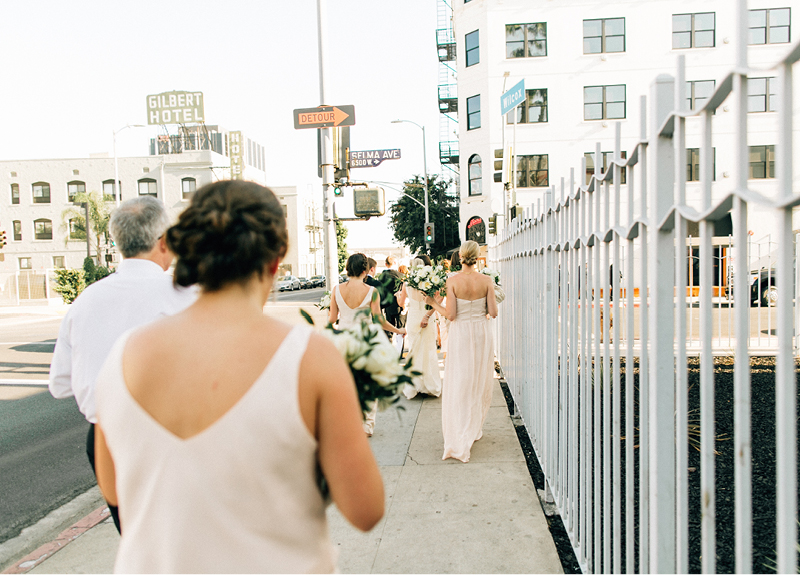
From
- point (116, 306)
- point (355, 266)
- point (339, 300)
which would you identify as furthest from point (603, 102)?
point (116, 306)

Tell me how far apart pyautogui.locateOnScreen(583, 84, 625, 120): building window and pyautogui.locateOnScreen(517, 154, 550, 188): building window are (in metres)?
2.81

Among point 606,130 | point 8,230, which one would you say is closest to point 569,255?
point 606,130

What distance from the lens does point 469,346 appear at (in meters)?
6.02

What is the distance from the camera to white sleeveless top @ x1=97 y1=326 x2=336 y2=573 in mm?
1382

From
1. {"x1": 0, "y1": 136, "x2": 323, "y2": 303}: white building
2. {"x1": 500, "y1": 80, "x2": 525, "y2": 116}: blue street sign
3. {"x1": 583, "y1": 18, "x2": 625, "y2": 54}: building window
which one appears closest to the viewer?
{"x1": 500, "y1": 80, "x2": 525, "y2": 116}: blue street sign

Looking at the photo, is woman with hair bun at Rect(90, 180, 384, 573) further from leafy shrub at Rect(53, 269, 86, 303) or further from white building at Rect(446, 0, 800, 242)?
leafy shrub at Rect(53, 269, 86, 303)

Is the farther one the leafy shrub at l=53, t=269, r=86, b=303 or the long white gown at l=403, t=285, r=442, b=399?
the leafy shrub at l=53, t=269, r=86, b=303

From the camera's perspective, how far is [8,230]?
5116 cm

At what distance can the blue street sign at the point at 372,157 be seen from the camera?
21.5 m

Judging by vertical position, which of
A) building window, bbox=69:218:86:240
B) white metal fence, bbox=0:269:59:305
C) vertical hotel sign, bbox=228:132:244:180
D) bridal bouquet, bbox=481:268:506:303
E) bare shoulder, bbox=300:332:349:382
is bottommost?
white metal fence, bbox=0:269:59:305

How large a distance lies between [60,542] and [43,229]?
54.5 metres

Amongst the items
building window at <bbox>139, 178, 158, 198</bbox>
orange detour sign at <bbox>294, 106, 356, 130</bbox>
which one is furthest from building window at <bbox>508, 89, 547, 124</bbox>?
building window at <bbox>139, 178, 158, 198</bbox>

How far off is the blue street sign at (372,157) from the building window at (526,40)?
10.4 m

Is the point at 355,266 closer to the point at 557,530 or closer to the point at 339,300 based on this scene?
the point at 339,300
